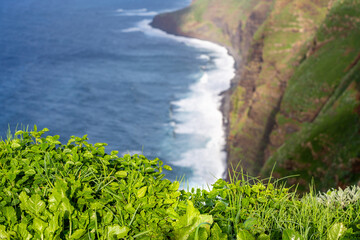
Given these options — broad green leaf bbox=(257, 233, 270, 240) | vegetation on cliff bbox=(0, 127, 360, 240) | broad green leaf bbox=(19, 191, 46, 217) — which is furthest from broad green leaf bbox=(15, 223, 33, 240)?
broad green leaf bbox=(257, 233, 270, 240)

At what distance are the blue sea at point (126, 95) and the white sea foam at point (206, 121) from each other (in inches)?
10.2

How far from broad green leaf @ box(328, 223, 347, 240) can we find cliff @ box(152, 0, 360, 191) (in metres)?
13.2

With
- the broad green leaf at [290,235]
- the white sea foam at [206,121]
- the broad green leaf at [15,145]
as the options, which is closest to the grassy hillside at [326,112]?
the white sea foam at [206,121]

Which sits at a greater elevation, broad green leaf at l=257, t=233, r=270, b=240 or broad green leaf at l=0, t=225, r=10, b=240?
broad green leaf at l=0, t=225, r=10, b=240

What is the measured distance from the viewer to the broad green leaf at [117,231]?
5.23 metres

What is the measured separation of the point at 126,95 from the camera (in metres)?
128

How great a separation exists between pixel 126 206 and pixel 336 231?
3.30m

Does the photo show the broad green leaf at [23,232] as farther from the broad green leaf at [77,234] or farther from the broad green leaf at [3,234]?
the broad green leaf at [77,234]

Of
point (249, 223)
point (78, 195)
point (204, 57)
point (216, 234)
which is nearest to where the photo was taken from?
point (216, 234)

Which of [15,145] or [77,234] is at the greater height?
[15,145]

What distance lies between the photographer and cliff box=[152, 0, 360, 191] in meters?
47.5

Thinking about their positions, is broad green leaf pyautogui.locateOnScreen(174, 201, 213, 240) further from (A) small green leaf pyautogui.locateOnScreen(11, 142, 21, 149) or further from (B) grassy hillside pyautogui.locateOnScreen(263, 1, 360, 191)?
(B) grassy hillside pyautogui.locateOnScreen(263, 1, 360, 191)

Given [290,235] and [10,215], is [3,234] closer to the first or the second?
[10,215]

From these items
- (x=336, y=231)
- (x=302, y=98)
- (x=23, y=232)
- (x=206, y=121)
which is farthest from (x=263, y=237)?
(x=206, y=121)
